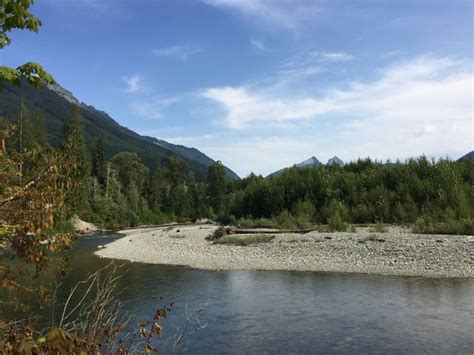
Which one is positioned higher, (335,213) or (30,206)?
(30,206)

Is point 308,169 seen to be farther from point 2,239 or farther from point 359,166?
point 2,239

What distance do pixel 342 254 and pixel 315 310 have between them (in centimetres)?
914

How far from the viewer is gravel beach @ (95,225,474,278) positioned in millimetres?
17719

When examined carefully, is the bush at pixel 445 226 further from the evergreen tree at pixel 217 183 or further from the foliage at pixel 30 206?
the evergreen tree at pixel 217 183

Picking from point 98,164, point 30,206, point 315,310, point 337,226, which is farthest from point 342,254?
point 98,164

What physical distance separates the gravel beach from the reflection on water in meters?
1.53

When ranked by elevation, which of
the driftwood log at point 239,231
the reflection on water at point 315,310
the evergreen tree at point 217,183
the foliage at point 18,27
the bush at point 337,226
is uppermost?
the evergreen tree at point 217,183

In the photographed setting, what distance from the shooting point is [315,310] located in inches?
484

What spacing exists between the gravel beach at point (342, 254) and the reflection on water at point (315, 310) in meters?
1.53

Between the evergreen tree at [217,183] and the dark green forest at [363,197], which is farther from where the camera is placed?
the evergreen tree at [217,183]

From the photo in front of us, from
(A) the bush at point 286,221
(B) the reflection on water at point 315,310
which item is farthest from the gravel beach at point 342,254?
(A) the bush at point 286,221

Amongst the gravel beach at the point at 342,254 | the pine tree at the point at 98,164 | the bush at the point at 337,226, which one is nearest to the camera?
the gravel beach at the point at 342,254

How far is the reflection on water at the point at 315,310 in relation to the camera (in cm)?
954

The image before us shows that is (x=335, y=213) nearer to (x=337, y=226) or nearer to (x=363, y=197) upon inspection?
(x=363, y=197)
